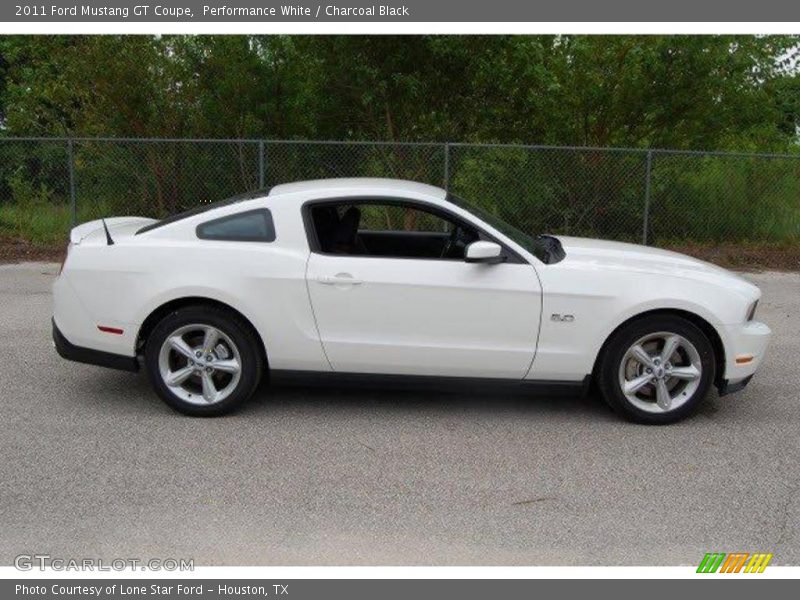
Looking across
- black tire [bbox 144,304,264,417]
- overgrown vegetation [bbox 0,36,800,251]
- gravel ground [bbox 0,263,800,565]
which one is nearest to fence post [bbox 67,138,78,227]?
A: overgrown vegetation [bbox 0,36,800,251]

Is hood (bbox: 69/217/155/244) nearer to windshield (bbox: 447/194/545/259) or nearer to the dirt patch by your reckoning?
windshield (bbox: 447/194/545/259)

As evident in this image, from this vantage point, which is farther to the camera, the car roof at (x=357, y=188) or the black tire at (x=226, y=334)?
the car roof at (x=357, y=188)

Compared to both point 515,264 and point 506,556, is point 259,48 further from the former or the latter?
point 506,556

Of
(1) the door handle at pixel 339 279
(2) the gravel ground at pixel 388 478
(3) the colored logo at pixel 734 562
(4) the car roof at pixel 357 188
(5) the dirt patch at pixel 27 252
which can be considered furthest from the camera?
(5) the dirt patch at pixel 27 252

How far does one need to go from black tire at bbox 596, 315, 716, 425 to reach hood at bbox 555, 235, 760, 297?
1.13 feet

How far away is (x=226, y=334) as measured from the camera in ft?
17.4

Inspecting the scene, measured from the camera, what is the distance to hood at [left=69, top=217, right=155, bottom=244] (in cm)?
555

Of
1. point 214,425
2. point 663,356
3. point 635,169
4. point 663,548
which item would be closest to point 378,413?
point 214,425

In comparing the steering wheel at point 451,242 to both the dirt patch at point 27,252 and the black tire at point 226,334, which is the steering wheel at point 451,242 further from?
the dirt patch at point 27,252

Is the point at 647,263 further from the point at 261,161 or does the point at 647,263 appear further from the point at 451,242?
the point at 261,161

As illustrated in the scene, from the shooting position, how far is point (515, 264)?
17.3 ft

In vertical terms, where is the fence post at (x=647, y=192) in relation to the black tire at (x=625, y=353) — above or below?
above

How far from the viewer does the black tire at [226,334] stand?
5297 mm

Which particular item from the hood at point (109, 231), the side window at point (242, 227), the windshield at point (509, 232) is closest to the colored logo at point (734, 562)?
the windshield at point (509, 232)
